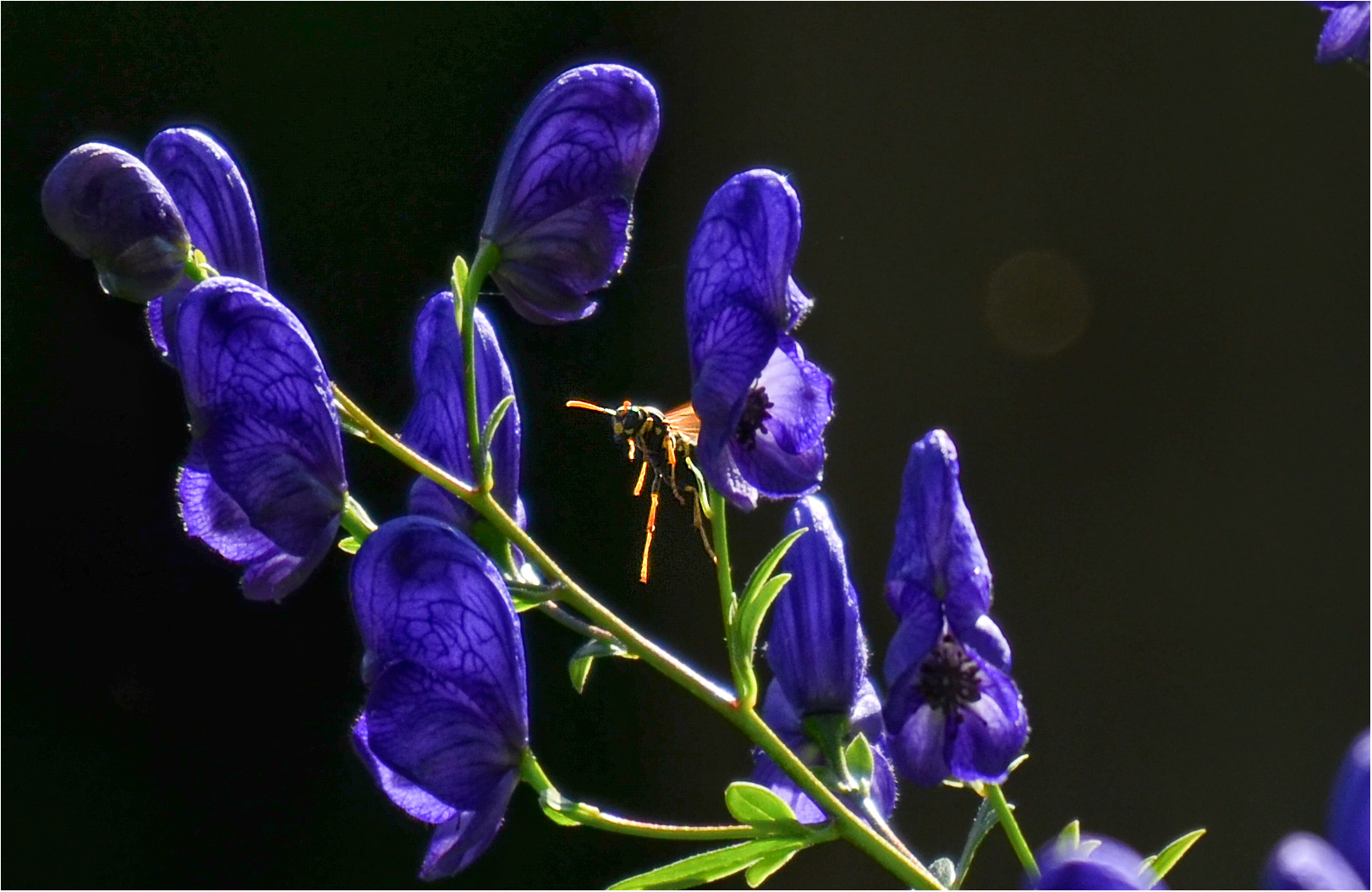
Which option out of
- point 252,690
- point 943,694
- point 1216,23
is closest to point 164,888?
point 252,690

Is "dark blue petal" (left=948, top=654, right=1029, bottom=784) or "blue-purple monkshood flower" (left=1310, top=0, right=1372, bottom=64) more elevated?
"blue-purple monkshood flower" (left=1310, top=0, right=1372, bottom=64)

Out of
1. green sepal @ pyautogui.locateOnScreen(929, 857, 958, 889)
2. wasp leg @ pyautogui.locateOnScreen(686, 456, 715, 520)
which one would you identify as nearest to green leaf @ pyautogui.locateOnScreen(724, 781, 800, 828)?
green sepal @ pyautogui.locateOnScreen(929, 857, 958, 889)

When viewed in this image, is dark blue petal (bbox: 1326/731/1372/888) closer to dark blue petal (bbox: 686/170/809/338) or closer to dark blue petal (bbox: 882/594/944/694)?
dark blue petal (bbox: 882/594/944/694)

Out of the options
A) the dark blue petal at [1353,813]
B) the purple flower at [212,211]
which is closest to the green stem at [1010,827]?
the dark blue petal at [1353,813]

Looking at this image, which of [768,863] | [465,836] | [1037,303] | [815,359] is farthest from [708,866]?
[1037,303]

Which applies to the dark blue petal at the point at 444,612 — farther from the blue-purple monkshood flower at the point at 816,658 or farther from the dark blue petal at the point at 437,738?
the blue-purple monkshood flower at the point at 816,658

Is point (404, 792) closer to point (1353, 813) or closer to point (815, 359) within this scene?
point (1353, 813)
